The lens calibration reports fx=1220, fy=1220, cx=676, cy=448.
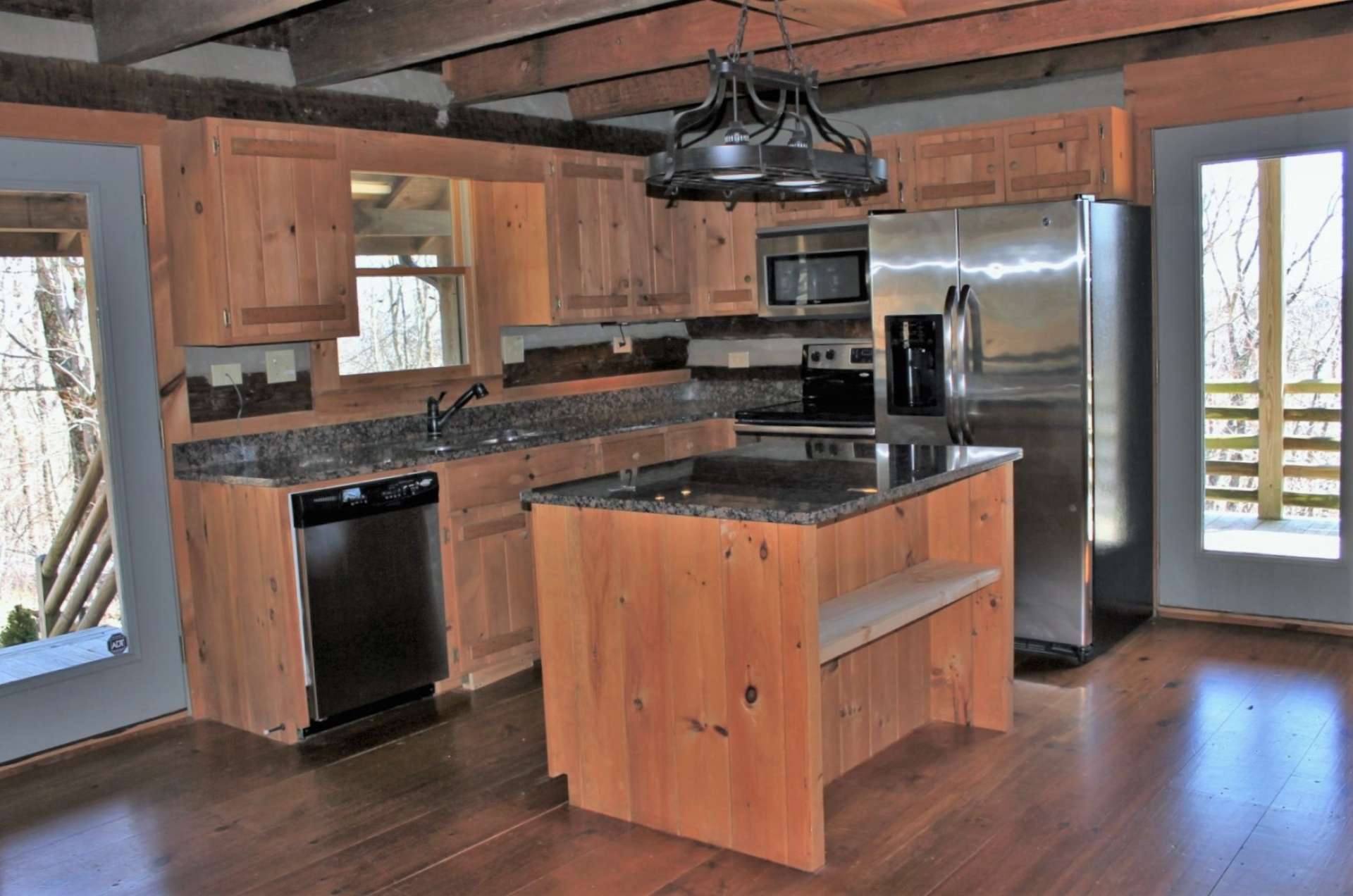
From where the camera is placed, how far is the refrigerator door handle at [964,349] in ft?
14.8

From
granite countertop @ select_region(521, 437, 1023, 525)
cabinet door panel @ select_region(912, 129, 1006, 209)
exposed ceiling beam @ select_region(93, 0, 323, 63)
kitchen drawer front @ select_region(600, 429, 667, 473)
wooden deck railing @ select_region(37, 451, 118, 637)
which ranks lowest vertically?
wooden deck railing @ select_region(37, 451, 118, 637)

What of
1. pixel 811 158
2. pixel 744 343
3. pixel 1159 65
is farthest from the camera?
pixel 744 343

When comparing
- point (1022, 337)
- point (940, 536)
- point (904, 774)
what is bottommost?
point (904, 774)

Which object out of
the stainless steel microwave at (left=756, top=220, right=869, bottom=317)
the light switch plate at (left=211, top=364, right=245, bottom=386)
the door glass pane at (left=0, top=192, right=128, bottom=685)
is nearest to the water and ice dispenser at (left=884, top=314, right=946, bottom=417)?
the stainless steel microwave at (left=756, top=220, right=869, bottom=317)

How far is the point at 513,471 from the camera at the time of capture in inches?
180

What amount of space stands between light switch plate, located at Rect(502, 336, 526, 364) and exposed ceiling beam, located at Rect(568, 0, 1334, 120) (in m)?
1.19

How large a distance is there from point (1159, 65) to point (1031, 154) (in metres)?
0.69

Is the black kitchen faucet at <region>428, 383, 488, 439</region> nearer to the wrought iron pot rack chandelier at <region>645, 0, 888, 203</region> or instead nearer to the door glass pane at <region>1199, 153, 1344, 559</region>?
the wrought iron pot rack chandelier at <region>645, 0, 888, 203</region>

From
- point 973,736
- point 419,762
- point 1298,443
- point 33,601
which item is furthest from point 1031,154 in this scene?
point 33,601

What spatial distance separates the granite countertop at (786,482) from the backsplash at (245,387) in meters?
1.53

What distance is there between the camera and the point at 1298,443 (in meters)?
4.69

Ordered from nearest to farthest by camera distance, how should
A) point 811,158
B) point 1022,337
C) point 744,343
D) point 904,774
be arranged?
1. point 811,158
2. point 904,774
3. point 1022,337
4. point 744,343

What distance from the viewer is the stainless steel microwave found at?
5207mm

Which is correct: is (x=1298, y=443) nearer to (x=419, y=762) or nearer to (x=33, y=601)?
(x=419, y=762)
